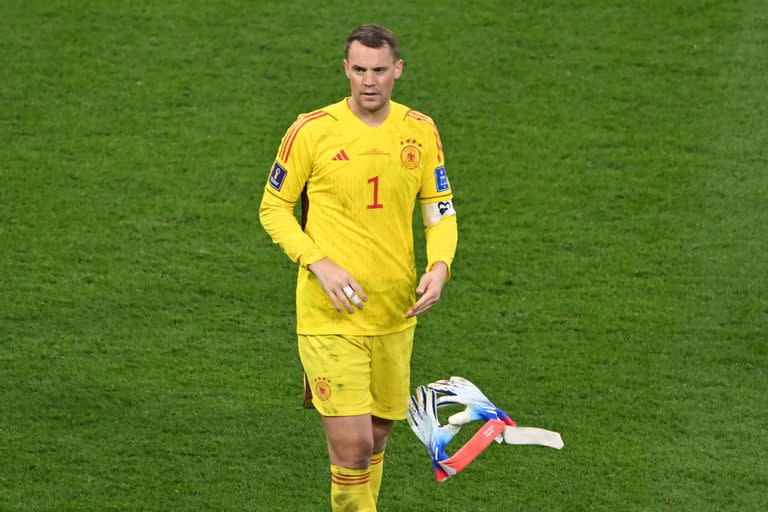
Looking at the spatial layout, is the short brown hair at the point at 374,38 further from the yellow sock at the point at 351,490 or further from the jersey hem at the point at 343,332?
the yellow sock at the point at 351,490

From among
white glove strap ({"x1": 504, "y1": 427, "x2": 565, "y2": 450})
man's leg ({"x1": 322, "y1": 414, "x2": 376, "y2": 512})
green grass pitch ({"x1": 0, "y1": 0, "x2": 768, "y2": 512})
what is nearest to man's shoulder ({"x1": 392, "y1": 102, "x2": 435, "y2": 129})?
man's leg ({"x1": 322, "y1": 414, "x2": 376, "y2": 512})

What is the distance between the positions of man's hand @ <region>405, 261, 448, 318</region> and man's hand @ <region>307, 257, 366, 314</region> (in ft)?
0.80

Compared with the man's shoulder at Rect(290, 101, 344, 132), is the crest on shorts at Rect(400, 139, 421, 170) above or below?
below

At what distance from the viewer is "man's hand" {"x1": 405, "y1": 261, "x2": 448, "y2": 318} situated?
6.16 m

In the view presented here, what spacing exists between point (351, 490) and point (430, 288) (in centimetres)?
100

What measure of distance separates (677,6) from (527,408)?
5.75 metres

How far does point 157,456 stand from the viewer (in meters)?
7.76

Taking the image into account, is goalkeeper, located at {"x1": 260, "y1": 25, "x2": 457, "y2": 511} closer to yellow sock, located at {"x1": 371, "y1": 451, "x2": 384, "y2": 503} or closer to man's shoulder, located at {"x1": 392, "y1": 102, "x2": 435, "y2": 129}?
man's shoulder, located at {"x1": 392, "y1": 102, "x2": 435, "y2": 129}

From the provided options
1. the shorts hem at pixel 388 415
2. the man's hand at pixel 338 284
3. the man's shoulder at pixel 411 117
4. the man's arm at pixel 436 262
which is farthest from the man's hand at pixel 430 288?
the man's shoulder at pixel 411 117

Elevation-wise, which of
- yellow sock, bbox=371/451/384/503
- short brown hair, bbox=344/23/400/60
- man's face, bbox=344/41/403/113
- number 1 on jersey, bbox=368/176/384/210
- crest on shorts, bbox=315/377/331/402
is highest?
short brown hair, bbox=344/23/400/60

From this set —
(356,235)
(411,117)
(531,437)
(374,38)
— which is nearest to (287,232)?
(356,235)

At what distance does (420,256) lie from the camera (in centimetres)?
1009

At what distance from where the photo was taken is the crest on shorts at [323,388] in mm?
6320

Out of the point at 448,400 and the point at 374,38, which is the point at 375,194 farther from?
the point at 448,400
